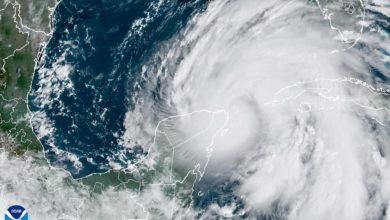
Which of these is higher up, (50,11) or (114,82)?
(50,11)

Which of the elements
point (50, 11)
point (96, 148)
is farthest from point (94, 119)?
point (50, 11)

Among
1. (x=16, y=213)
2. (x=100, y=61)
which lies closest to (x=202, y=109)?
(x=100, y=61)

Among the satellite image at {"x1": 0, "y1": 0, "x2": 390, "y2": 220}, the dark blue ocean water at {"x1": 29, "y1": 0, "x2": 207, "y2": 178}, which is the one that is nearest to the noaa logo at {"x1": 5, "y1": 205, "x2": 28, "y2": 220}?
the satellite image at {"x1": 0, "y1": 0, "x2": 390, "y2": 220}

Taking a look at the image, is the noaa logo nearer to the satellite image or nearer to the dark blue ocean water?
the satellite image

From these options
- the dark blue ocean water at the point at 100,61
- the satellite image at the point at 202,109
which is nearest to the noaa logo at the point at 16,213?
the satellite image at the point at 202,109

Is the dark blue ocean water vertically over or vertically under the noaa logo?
over

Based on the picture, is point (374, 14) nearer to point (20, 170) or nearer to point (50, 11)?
→ point (50, 11)
